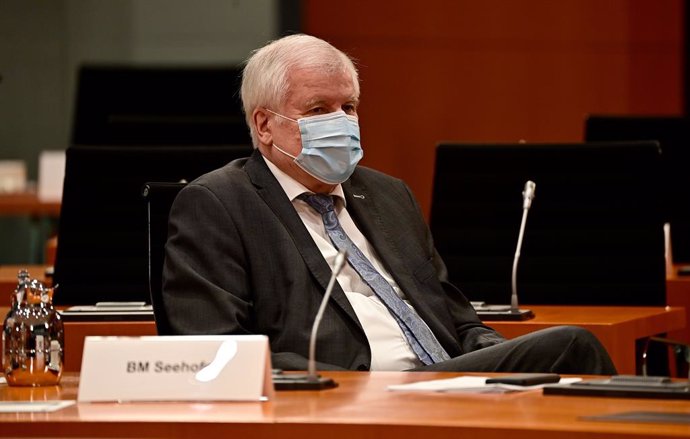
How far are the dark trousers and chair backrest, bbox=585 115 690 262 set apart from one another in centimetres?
299

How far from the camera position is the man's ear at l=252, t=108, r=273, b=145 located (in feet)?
11.4

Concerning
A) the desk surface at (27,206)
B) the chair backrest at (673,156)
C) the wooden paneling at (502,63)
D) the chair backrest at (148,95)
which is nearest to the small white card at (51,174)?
the desk surface at (27,206)

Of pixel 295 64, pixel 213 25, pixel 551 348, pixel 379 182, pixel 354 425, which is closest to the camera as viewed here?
pixel 354 425

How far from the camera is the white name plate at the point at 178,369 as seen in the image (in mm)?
2242

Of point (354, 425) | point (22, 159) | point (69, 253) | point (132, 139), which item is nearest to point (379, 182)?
point (69, 253)

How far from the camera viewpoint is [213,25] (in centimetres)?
861

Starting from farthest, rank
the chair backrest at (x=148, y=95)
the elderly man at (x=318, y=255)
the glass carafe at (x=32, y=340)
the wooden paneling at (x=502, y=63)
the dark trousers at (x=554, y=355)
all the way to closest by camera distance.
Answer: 1. the wooden paneling at (x=502, y=63)
2. the chair backrest at (x=148, y=95)
3. the elderly man at (x=318, y=255)
4. the dark trousers at (x=554, y=355)
5. the glass carafe at (x=32, y=340)

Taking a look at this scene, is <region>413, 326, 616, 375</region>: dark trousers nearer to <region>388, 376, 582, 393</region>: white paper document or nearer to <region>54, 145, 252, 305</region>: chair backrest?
<region>388, 376, 582, 393</region>: white paper document

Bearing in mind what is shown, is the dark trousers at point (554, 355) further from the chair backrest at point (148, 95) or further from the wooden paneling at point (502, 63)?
the wooden paneling at point (502, 63)

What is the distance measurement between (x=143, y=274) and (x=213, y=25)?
441 centimetres

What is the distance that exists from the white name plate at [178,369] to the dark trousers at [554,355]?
775 millimetres

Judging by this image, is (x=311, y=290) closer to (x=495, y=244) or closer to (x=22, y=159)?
(x=495, y=244)

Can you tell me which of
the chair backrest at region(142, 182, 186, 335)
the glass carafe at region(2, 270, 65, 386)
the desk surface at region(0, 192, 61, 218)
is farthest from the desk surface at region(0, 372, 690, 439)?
the desk surface at region(0, 192, 61, 218)

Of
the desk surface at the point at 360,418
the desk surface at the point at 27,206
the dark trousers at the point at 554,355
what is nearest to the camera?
the desk surface at the point at 360,418
